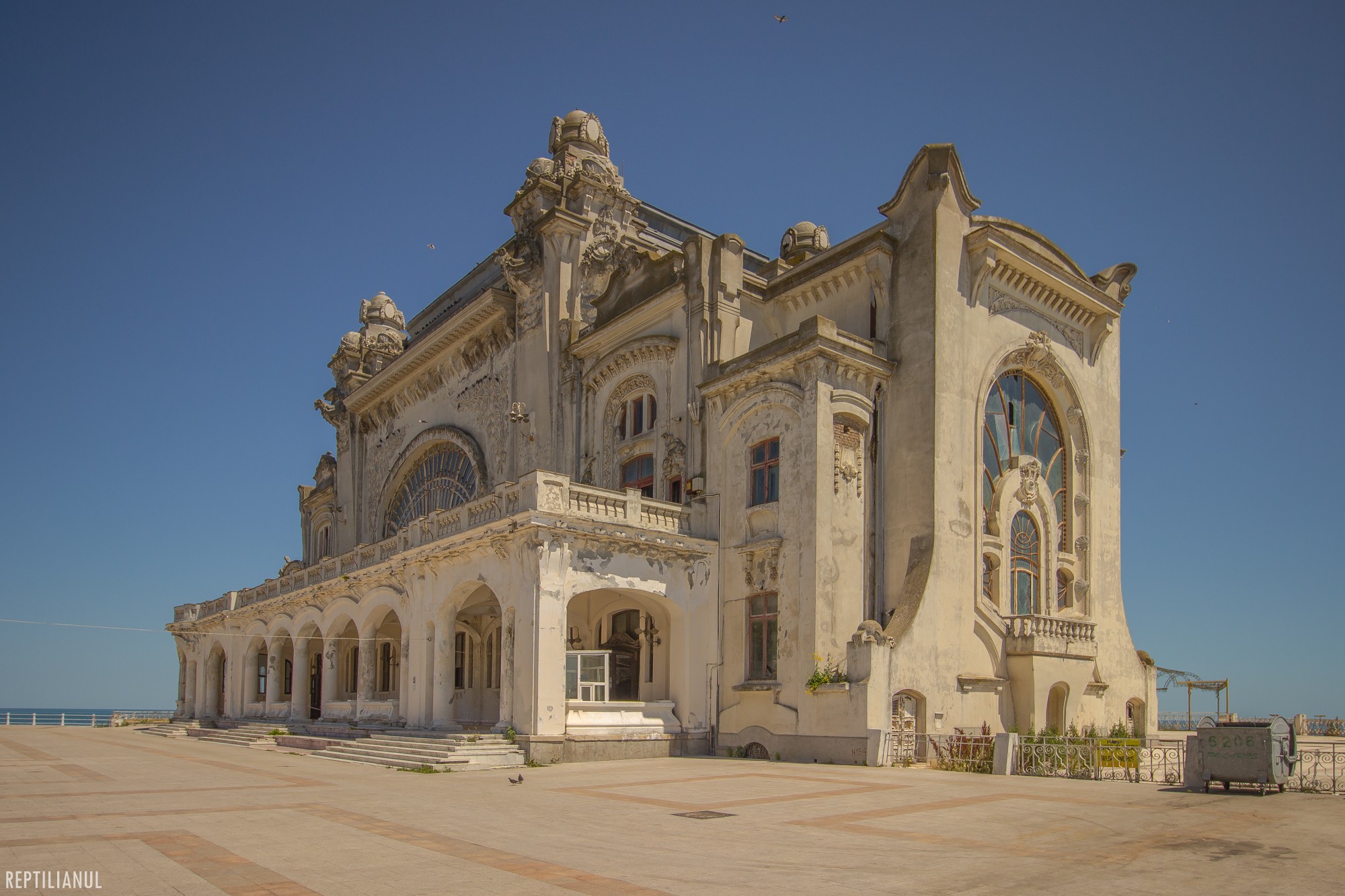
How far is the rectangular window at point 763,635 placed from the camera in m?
25.1

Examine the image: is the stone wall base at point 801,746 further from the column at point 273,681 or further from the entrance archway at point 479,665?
the column at point 273,681

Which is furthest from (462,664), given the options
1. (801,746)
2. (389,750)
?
(801,746)

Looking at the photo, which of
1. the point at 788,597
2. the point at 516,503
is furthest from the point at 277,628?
the point at 788,597

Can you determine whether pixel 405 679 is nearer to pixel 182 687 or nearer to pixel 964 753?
pixel 964 753

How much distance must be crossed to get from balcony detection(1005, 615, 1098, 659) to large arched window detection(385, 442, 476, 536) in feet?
67.4

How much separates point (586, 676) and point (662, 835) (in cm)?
1299

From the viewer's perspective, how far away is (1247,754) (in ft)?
54.1

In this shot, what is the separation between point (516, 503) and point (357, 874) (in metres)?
15.1

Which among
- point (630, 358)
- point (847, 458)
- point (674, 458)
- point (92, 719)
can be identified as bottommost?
point (92, 719)

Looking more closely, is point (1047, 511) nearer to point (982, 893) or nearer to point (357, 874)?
point (982, 893)

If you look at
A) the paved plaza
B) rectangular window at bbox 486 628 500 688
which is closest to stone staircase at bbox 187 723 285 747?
rectangular window at bbox 486 628 500 688

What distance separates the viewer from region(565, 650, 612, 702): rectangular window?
2441 centimetres

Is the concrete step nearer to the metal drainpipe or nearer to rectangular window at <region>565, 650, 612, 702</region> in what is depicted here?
rectangular window at <region>565, 650, 612, 702</region>

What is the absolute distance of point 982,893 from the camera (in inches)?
345
